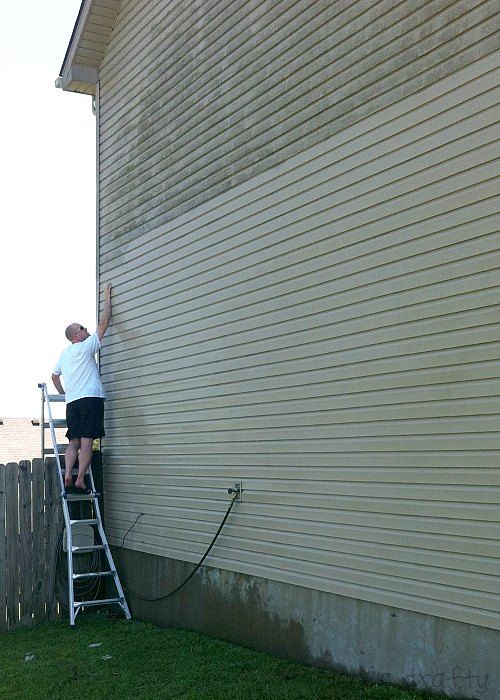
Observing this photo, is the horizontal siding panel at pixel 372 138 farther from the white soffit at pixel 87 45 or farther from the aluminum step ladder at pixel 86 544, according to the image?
the white soffit at pixel 87 45

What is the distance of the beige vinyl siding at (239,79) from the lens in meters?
6.03

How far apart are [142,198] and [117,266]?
1047 millimetres

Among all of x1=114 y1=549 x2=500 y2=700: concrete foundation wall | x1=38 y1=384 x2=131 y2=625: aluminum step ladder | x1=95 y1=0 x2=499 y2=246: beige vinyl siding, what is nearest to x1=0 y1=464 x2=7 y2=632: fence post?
x1=38 y1=384 x2=131 y2=625: aluminum step ladder

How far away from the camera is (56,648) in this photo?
8734mm

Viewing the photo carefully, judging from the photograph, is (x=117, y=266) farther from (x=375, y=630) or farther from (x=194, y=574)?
(x=375, y=630)

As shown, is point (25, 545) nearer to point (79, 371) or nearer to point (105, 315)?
point (79, 371)

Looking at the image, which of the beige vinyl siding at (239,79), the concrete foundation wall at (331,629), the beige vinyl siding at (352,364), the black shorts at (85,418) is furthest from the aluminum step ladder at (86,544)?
the beige vinyl siding at (239,79)

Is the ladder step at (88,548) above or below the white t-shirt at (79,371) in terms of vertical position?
below

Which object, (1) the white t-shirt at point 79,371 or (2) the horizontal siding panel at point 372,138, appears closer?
(2) the horizontal siding panel at point 372,138

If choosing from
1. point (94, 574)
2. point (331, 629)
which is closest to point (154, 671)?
point (331, 629)

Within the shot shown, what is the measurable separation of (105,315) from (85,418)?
1311 millimetres

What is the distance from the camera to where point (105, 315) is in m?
11.1

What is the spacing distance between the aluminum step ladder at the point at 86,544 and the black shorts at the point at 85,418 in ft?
0.73

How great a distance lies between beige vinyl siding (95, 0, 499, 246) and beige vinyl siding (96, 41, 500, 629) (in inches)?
8.0
